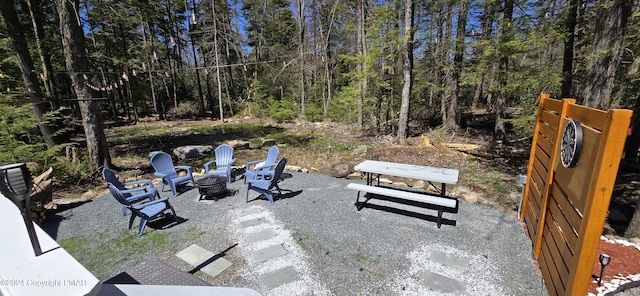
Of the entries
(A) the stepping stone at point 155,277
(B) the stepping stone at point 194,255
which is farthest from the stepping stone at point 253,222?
(A) the stepping stone at point 155,277

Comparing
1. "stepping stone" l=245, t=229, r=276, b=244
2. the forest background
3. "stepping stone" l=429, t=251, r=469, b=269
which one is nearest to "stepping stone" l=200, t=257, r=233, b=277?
"stepping stone" l=245, t=229, r=276, b=244

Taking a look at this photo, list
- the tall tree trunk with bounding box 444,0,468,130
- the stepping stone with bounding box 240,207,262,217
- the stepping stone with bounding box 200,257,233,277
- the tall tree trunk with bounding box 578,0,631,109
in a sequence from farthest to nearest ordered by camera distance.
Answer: the tall tree trunk with bounding box 444,0,468,130
the stepping stone with bounding box 240,207,262,217
the tall tree trunk with bounding box 578,0,631,109
the stepping stone with bounding box 200,257,233,277

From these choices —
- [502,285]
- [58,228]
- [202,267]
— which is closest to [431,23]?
[502,285]

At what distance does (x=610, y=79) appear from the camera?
417 cm

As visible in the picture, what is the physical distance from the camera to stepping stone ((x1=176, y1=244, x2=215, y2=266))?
300cm

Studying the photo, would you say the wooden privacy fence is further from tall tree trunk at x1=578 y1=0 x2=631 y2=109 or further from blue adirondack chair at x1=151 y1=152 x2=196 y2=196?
blue adirondack chair at x1=151 y1=152 x2=196 y2=196

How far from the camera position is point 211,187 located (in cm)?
472

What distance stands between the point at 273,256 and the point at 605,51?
5621mm

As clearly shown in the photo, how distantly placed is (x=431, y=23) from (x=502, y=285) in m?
9.51

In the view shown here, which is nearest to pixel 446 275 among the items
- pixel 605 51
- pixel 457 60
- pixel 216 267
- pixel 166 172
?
pixel 216 267

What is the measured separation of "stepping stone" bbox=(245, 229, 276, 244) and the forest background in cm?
290

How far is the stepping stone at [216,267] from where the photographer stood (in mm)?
2812

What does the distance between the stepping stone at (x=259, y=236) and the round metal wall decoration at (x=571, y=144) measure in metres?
3.25

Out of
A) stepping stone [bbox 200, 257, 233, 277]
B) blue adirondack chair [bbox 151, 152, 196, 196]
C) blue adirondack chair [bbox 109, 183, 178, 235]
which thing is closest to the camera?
stepping stone [bbox 200, 257, 233, 277]
